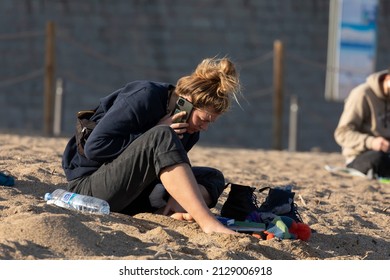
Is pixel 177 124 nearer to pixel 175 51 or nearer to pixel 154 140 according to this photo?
pixel 154 140

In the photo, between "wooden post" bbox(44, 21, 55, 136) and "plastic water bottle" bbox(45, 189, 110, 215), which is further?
"wooden post" bbox(44, 21, 55, 136)

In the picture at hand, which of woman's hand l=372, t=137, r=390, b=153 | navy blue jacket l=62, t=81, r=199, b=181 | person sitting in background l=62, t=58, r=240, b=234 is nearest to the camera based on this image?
person sitting in background l=62, t=58, r=240, b=234

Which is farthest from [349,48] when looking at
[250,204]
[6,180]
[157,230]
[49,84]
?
[157,230]

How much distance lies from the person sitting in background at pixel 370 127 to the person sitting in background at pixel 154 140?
3.05 metres

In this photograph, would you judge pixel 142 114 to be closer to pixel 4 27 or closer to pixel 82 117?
pixel 82 117

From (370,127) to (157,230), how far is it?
3606 mm

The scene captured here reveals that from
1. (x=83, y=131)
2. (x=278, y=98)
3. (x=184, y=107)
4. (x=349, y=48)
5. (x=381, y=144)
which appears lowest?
(x=278, y=98)

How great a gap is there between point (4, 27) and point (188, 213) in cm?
Answer: 941

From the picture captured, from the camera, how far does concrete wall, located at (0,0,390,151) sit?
13.2 m

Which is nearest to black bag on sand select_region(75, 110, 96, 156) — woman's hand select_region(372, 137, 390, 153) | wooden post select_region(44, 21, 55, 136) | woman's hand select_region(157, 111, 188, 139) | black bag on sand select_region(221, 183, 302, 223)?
woman's hand select_region(157, 111, 188, 139)

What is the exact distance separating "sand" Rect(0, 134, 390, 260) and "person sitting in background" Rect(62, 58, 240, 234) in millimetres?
132

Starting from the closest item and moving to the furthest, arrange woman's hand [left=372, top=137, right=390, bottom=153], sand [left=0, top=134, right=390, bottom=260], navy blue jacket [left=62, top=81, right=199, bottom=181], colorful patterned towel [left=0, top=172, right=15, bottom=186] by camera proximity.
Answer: sand [left=0, top=134, right=390, bottom=260] → navy blue jacket [left=62, top=81, right=199, bottom=181] → colorful patterned towel [left=0, top=172, right=15, bottom=186] → woman's hand [left=372, top=137, right=390, bottom=153]

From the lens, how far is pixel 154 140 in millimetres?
4031

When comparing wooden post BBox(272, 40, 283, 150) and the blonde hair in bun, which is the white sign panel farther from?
the blonde hair in bun
